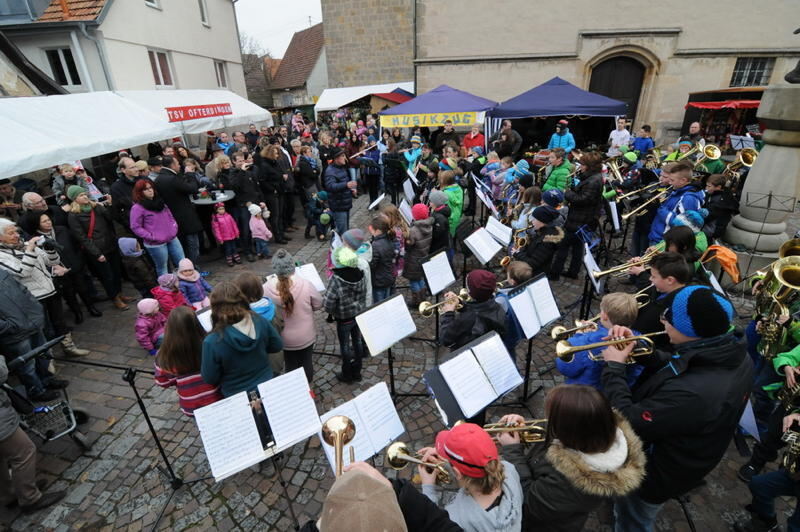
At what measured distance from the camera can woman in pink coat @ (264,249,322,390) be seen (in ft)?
12.3

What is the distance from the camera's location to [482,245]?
518cm

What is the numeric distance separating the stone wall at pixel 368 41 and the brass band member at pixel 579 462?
2482 cm

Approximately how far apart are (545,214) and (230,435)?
4.50 m

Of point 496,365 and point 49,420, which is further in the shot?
point 49,420

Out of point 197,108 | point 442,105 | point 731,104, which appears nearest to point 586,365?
point 442,105

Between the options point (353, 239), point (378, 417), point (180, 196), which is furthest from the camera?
point (180, 196)

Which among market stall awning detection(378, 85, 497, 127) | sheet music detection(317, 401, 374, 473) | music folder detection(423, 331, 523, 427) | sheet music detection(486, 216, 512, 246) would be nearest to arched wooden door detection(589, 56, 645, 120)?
market stall awning detection(378, 85, 497, 127)

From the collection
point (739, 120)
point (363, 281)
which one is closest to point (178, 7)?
point (363, 281)

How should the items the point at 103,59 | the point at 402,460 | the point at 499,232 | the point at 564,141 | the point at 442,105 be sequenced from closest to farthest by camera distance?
the point at 402,460 < the point at 499,232 < the point at 442,105 < the point at 564,141 < the point at 103,59

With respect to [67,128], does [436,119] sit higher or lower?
lower

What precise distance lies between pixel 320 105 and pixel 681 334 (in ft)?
Result: 70.5

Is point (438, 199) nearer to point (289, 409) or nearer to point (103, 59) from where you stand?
point (289, 409)

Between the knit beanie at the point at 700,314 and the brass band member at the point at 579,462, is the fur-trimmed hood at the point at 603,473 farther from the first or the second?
the knit beanie at the point at 700,314

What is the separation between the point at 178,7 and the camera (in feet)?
49.9
